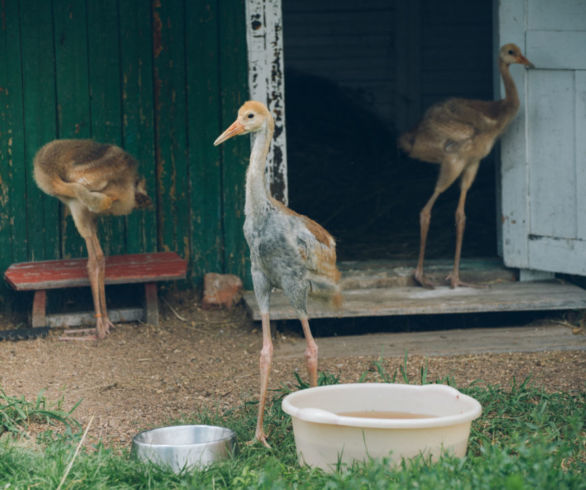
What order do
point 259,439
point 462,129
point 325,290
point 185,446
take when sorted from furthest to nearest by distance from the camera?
point 462,129 < point 325,290 < point 259,439 < point 185,446

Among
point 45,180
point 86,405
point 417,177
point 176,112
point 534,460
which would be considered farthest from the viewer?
point 417,177

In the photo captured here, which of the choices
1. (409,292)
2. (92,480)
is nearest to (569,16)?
(409,292)

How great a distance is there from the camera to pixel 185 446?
3756mm

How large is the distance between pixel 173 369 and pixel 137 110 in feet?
7.17

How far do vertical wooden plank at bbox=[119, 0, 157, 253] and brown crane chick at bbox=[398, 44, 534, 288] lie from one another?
6.55ft

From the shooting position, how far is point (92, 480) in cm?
357

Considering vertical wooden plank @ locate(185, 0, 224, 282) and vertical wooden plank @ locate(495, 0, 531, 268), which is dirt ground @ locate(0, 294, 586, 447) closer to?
vertical wooden plank @ locate(185, 0, 224, 282)

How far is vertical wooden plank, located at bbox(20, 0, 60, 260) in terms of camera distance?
655 centimetres

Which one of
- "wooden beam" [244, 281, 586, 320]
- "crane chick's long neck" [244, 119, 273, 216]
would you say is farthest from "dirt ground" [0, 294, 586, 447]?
"crane chick's long neck" [244, 119, 273, 216]

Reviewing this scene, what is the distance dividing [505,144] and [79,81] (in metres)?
3.17

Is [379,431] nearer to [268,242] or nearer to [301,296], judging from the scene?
[301,296]

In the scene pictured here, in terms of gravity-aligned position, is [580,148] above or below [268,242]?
above

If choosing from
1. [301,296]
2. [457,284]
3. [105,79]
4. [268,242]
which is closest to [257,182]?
[268,242]

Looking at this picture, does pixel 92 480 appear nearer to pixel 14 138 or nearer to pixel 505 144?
pixel 14 138
